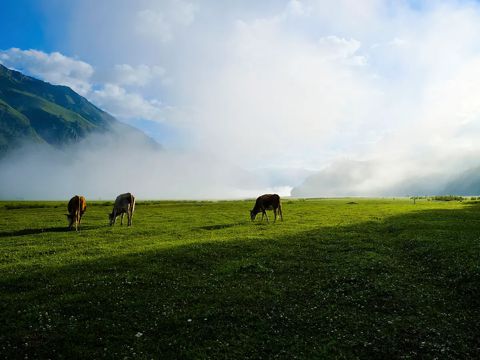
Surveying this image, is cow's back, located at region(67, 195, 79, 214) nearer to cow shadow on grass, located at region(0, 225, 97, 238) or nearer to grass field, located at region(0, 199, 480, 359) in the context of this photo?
cow shadow on grass, located at region(0, 225, 97, 238)

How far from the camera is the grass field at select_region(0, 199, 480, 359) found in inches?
464

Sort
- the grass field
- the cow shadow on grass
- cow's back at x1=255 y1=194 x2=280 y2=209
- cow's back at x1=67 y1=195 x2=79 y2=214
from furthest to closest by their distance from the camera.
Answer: cow's back at x1=255 y1=194 x2=280 y2=209 < cow's back at x1=67 y1=195 x2=79 y2=214 < the cow shadow on grass < the grass field

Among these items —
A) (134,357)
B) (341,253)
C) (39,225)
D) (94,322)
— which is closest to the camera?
(134,357)

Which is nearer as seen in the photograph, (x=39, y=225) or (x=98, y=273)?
(x=98, y=273)

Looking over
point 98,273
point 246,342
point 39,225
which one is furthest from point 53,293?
point 39,225

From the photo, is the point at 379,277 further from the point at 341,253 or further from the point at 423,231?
the point at 423,231

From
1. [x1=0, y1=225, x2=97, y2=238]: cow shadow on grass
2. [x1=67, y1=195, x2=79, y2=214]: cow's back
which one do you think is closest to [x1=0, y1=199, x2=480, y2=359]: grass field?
[x1=0, y1=225, x2=97, y2=238]: cow shadow on grass

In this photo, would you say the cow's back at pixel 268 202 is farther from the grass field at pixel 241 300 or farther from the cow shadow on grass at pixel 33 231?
the cow shadow on grass at pixel 33 231

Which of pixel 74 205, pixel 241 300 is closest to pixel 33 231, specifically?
pixel 74 205

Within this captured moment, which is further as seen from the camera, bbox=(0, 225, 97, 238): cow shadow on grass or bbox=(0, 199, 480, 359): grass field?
bbox=(0, 225, 97, 238): cow shadow on grass

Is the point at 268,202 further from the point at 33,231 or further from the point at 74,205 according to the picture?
the point at 33,231

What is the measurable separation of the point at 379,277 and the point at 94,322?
1514cm

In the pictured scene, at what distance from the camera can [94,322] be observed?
519 inches

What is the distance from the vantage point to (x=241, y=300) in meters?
15.8
